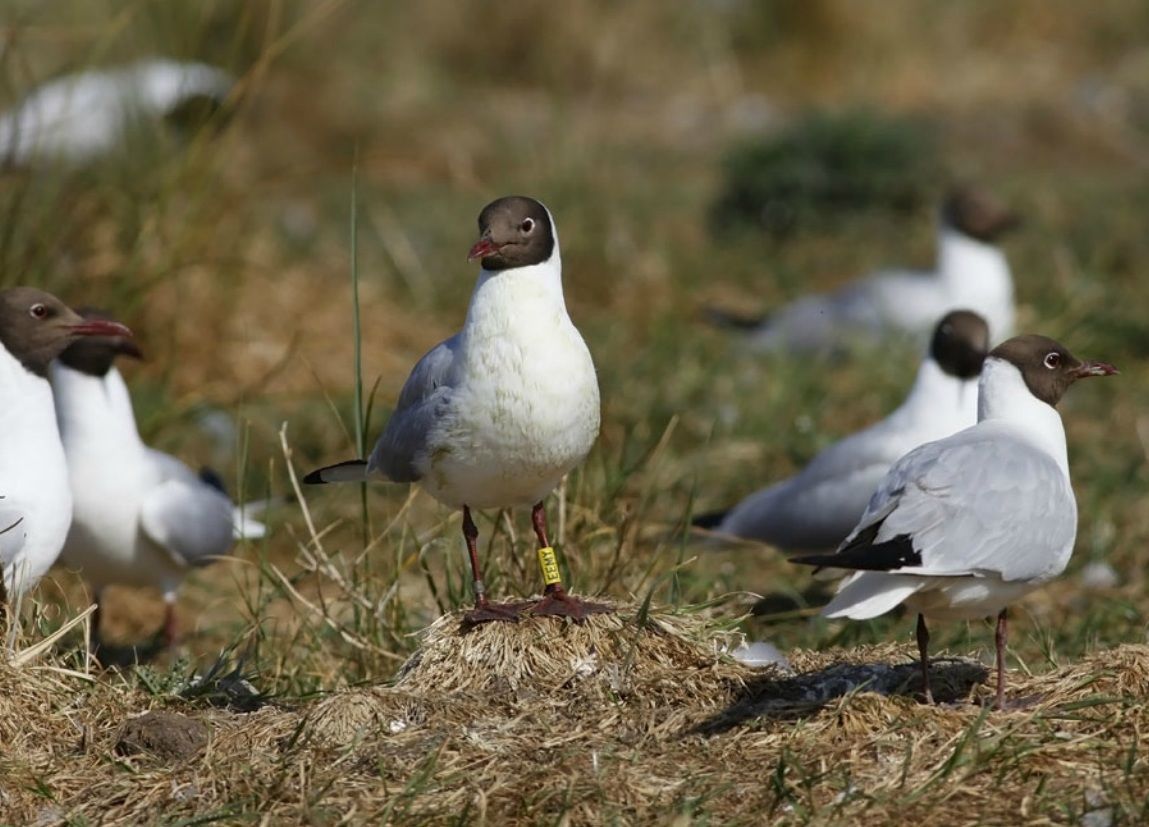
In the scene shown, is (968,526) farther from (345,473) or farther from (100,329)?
(100,329)

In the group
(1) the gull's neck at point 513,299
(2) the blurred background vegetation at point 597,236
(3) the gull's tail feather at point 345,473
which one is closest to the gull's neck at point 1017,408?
(2) the blurred background vegetation at point 597,236

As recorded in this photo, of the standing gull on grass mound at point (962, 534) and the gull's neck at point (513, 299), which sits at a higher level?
the gull's neck at point (513, 299)

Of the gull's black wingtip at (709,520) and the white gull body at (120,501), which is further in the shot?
the gull's black wingtip at (709,520)

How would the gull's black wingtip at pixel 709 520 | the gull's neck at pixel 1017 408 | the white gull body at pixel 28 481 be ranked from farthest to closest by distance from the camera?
the gull's black wingtip at pixel 709 520, the white gull body at pixel 28 481, the gull's neck at pixel 1017 408

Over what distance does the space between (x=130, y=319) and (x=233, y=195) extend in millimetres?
760

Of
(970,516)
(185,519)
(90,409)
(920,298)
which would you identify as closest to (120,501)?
(185,519)

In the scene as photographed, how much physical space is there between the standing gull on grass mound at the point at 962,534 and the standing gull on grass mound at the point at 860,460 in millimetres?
1997

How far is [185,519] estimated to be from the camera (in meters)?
6.03

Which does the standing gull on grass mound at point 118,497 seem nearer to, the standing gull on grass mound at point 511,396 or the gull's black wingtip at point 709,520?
the gull's black wingtip at point 709,520

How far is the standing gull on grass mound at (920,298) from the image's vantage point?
886 cm

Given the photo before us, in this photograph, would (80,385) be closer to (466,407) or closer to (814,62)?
(466,407)

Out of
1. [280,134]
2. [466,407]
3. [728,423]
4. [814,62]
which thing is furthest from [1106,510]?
[814,62]

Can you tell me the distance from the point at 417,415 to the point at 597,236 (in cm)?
575

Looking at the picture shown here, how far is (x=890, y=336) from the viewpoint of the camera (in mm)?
8758
